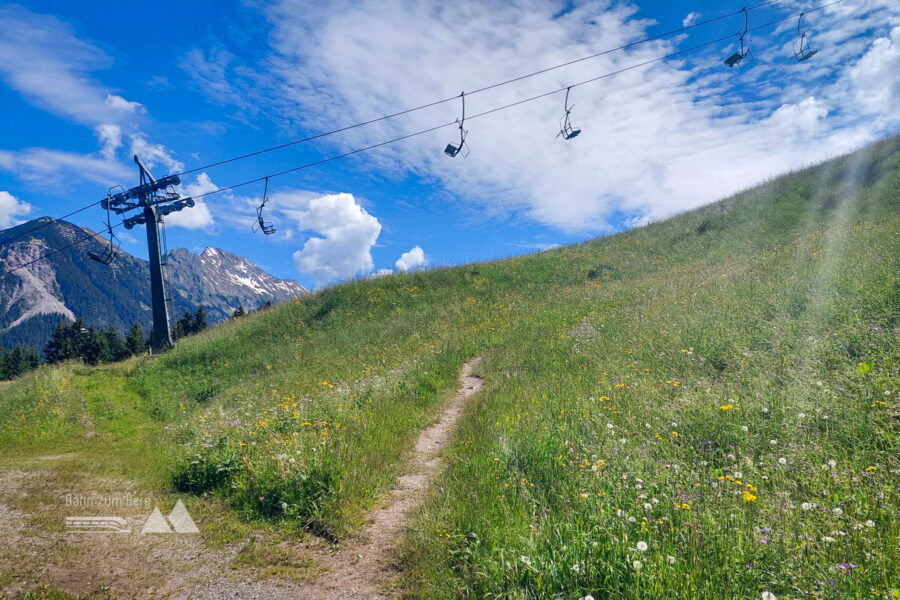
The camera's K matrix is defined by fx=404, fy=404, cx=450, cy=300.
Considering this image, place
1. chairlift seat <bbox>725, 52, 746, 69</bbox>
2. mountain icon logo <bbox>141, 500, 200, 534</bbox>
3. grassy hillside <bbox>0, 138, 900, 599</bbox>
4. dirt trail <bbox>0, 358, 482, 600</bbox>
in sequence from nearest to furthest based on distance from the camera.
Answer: grassy hillside <bbox>0, 138, 900, 599</bbox>
dirt trail <bbox>0, 358, 482, 600</bbox>
mountain icon logo <bbox>141, 500, 200, 534</bbox>
chairlift seat <bbox>725, 52, 746, 69</bbox>

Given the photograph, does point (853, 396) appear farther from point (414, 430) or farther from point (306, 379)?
point (306, 379)

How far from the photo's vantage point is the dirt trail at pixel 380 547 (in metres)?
3.86

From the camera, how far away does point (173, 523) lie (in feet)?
16.7

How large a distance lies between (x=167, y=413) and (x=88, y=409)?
229 centimetres

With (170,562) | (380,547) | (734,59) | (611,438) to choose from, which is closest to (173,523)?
(170,562)

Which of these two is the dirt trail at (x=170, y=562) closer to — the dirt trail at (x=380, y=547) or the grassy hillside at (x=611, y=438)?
the dirt trail at (x=380, y=547)

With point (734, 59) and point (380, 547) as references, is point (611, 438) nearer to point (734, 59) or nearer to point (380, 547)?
point (380, 547)

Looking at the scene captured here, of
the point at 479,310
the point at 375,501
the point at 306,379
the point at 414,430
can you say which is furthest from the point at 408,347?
the point at 375,501

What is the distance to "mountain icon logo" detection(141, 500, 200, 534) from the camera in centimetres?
493

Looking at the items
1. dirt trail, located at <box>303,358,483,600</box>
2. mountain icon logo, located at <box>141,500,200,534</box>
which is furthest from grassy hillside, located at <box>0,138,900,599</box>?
mountain icon logo, located at <box>141,500,200,534</box>

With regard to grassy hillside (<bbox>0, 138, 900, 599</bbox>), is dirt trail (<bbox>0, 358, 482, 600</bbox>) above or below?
below

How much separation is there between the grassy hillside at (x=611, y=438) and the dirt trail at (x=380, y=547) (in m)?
0.24

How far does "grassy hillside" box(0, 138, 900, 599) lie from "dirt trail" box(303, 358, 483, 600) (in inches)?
9.6

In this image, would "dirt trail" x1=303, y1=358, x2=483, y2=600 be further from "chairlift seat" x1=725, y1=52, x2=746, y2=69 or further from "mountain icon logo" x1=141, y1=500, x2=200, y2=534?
"chairlift seat" x1=725, y1=52, x2=746, y2=69
